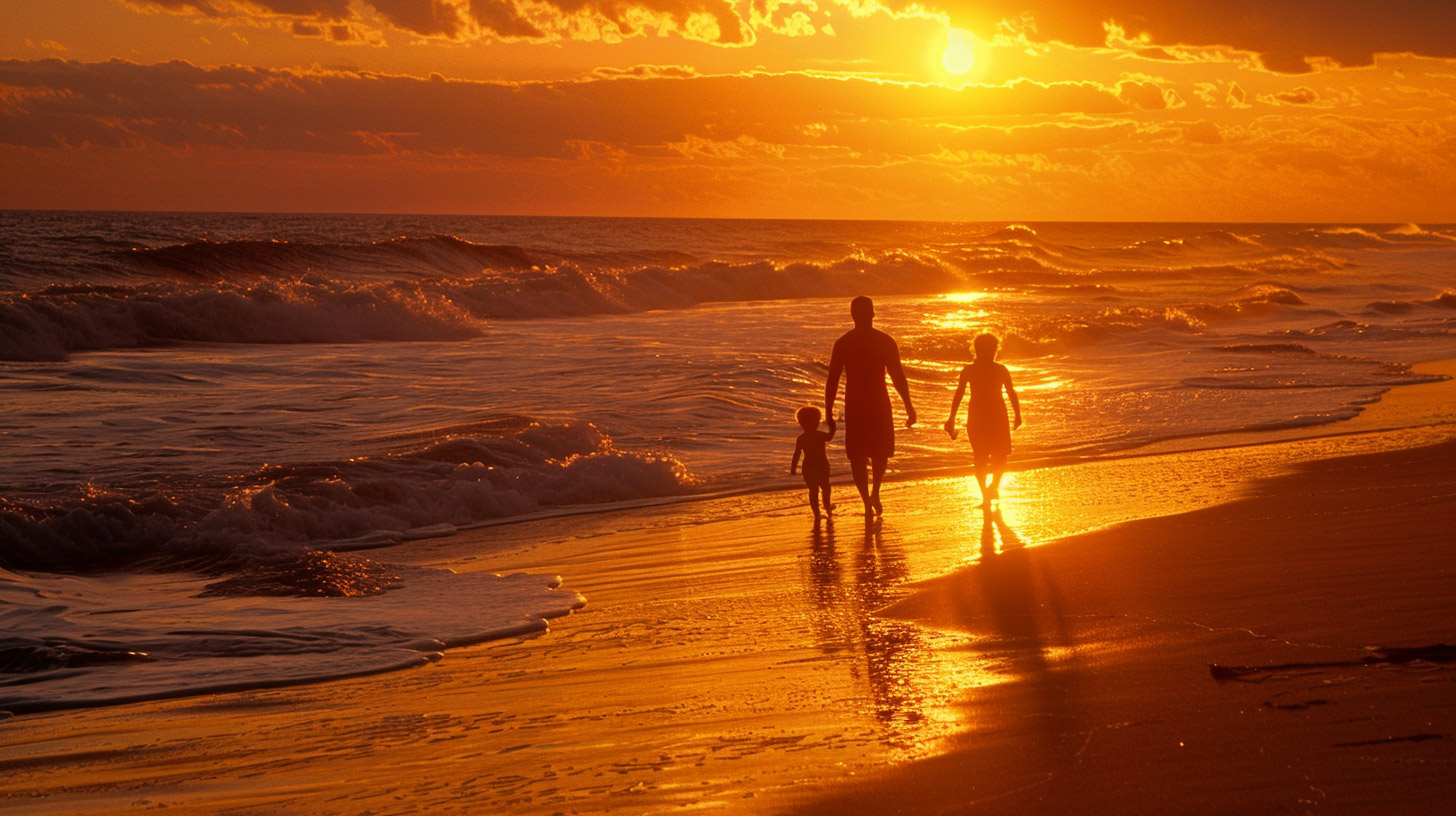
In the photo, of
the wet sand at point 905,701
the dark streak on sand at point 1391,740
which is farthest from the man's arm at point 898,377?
the dark streak on sand at point 1391,740

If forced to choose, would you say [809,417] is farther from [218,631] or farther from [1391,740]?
[1391,740]

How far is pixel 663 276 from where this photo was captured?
39062 mm

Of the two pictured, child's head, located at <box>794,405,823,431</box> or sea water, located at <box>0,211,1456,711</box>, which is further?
child's head, located at <box>794,405,823,431</box>

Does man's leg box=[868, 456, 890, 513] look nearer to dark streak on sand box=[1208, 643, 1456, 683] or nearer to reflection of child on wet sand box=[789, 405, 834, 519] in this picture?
reflection of child on wet sand box=[789, 405, 834, 519]

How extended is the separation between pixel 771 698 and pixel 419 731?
133 centimetres

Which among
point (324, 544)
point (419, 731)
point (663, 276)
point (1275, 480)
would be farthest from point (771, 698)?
point (663, 276)

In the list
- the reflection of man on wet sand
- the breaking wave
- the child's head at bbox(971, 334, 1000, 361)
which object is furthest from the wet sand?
the breaking wave

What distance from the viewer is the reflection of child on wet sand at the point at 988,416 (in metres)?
9.05

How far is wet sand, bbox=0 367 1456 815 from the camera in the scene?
3.34 metres

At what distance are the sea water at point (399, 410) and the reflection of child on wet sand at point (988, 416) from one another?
2244 millimetres

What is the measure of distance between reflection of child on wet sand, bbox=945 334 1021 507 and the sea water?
7.36 feet

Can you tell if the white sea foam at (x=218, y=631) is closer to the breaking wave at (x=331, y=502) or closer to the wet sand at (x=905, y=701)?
the wet sand at (x=905, y=701)

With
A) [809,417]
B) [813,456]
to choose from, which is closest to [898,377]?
[809,417]

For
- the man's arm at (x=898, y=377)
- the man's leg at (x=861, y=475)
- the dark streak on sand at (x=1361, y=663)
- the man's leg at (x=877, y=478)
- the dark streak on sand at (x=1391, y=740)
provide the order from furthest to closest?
1. the man's leg at (x=877, y=478)
2. the man's leg at (x=861, y=475)
3. the man's arm at (x=898, y=377)
4. the dark streak on sand at (x=1361, y=663)
5. the dark streak on sand at (x=1391, y=740)
